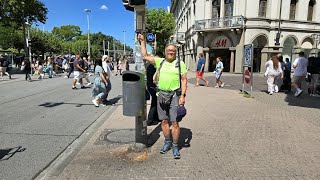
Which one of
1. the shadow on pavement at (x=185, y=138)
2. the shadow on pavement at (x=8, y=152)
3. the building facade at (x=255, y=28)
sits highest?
the building facade at (x=255, y=28)

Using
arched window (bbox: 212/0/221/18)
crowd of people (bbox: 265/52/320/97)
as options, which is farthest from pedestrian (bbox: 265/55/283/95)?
arched window (bbox: 212/0/221/18)

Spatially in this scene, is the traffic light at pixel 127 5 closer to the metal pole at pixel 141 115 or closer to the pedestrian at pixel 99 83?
the metal pole at pixel 141 115

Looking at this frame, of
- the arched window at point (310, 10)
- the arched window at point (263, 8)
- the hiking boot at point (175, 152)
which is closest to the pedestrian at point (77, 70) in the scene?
the hiking boot at point (175, 152)

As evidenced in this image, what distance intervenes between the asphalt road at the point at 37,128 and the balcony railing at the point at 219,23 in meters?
19.5

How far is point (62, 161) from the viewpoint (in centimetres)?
454

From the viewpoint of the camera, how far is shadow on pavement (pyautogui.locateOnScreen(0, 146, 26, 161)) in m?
4.66

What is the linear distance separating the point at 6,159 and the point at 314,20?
3210 centimetres

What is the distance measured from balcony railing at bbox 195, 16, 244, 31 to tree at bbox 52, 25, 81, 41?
289ft

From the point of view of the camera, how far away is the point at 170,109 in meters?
4.63

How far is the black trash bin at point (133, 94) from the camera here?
4.58m

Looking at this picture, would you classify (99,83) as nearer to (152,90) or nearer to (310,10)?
(152,90)

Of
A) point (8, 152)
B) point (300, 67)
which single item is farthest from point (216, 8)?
point (8, 152)

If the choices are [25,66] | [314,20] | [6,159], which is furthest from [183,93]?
[314,20]

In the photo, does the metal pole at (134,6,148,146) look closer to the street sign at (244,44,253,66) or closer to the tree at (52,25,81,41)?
the street sign at (244,44,253,66)
